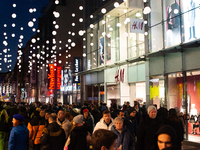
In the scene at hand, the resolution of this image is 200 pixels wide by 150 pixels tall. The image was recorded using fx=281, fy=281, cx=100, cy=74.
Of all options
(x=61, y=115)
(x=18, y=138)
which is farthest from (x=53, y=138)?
(x=61, y=115)

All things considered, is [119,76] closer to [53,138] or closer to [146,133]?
[146,133]

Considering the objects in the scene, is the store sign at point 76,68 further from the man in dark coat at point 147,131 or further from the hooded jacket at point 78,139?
the hooded jacket at point 78,139

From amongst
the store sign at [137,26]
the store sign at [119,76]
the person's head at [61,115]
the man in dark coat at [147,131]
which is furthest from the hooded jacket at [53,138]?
the store sign at [119,76]

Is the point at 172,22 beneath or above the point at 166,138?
above

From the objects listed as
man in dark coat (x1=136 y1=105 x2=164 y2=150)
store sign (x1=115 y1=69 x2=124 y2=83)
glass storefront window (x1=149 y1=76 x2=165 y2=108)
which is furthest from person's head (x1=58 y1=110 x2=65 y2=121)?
store sign (x1=115 y1=69 x2=124 y2=83)

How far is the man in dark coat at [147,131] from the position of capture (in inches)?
255

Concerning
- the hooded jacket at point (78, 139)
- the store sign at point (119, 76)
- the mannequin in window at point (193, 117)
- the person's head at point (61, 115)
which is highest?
the store sign at point (119, 76)

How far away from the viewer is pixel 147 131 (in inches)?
260

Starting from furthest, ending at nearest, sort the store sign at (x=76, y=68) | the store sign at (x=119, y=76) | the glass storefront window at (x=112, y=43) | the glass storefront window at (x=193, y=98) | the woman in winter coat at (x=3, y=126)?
the store sign at (x=76, y=68), the glass storefront window at (x=112, y=43), the store sign at (x=119, y=76), the glass storefront window at (x=193, y=98), the woman in winter coat at (x=3, y=126)

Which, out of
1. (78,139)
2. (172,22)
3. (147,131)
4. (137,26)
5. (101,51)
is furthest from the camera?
(101,51)

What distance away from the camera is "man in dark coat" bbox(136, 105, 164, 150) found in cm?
648

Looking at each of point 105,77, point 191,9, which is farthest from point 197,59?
point 105,77

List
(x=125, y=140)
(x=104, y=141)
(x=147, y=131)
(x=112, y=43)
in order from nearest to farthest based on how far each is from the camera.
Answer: (x=104, y=141) → (x=147, y=131) → (x=125, y=140) → (x=112, y=43)

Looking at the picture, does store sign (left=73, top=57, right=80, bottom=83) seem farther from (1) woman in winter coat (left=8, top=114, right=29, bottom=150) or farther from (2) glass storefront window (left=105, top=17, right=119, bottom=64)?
(1) woman in winter coat (left=8, top=114, right=29, bottom=150)
